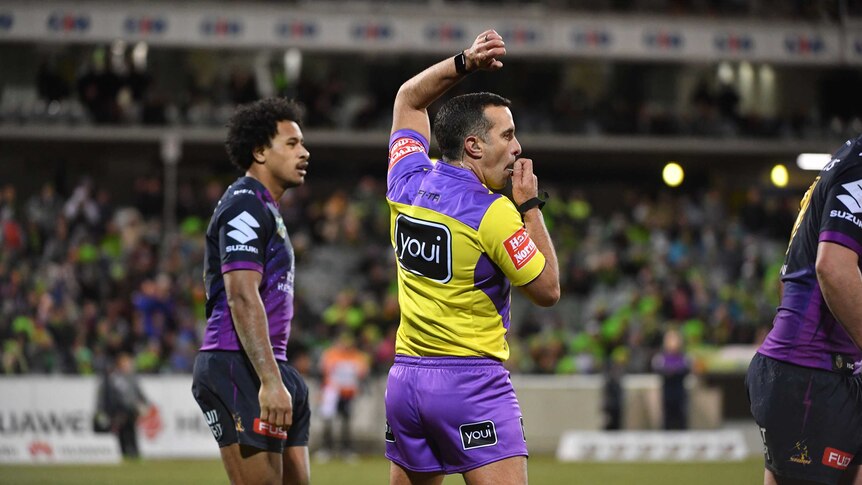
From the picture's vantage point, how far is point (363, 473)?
15.7 metres

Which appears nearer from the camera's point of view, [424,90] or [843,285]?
[843,285]

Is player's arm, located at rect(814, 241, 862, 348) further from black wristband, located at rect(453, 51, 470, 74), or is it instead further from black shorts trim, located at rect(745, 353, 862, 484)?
black wristband, located at rect(453, 51, 470, 74)

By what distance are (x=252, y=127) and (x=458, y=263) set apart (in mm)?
1750

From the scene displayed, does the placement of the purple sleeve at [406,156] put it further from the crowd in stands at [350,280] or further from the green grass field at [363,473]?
the crowd in stands at [350,280]

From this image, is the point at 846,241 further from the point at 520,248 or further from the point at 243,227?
the point at 243,227

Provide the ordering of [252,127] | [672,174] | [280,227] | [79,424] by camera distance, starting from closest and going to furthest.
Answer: [280,227]
[252,127]
[79,424]
[672,174]

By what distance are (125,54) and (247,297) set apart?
2546 cm

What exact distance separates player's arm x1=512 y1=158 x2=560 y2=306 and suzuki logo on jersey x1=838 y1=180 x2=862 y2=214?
1189 millimetres

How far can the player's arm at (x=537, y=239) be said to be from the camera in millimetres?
4805

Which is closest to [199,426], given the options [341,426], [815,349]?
[341,426]

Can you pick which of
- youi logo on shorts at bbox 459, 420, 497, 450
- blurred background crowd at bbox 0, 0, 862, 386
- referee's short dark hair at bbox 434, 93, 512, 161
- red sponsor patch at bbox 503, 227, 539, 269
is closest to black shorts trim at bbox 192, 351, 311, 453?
youi logo on shorts at bbox 459, 420, 497, 450

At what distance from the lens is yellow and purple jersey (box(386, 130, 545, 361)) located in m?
4.82

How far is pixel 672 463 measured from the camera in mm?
18141

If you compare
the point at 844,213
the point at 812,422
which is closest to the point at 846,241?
the point at 844,213
